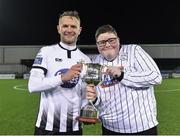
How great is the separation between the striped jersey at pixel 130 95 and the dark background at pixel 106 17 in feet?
107

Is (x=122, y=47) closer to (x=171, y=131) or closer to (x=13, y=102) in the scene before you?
(x=171, y=131)

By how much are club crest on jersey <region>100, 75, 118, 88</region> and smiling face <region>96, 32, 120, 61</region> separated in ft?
0.58

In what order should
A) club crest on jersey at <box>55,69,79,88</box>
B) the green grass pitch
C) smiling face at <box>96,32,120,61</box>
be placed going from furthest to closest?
the green grass pitch
club crest on jersey at <box>55,69,79,88</box>
smiling face at <box>96,32,120,61</box>

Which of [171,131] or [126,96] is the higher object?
[126,96]

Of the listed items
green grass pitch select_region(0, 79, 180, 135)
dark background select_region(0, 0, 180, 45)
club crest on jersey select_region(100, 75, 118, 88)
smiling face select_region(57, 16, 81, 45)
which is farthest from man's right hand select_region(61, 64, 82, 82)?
dark background select_region(0, 0, 180, 45)

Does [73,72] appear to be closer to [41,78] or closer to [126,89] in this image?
[41,78]

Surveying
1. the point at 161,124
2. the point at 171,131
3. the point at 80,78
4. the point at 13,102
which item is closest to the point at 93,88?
the point at 80,78

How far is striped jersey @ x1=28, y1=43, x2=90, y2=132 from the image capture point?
12.3 feet

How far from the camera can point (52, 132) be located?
3.87 meters

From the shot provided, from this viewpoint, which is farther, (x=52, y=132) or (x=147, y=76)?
(x=52, y=132)

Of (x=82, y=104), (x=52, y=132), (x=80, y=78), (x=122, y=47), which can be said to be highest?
(x=122, y=47)

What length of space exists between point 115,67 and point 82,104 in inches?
25.9

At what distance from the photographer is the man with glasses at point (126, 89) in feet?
11.7

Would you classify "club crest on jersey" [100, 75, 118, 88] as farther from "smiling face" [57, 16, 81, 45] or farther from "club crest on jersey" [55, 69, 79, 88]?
"smiling face" [57, 16, 81, 45]
